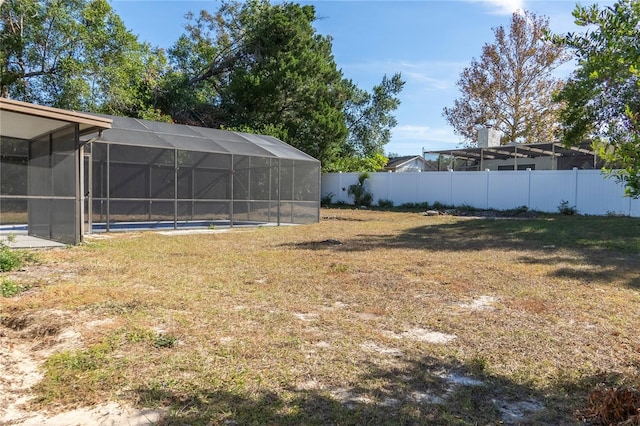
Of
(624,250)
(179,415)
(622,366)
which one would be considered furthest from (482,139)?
(179,415)

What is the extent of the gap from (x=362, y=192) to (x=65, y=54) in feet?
50.4

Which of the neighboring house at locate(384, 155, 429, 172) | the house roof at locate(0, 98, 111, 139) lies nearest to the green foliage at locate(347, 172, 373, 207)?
the neighboring house at locate(384, 155, 429, 172)

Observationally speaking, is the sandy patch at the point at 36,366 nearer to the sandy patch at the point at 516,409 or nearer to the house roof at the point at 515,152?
the sandy patch at the point at 516,409

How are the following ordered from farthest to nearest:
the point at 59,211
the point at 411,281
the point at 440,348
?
1. the point at 59,211
2. the point at 411,281
3. the point at 440,348

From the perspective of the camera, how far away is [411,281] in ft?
18.8

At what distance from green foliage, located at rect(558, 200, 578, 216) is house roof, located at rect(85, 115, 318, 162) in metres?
10.4

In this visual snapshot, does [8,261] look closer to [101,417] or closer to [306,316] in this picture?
[306,316]

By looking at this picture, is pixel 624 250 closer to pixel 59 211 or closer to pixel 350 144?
pixel 59 211

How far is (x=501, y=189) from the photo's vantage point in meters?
19.4

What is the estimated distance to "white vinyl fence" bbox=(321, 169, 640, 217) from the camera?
16.4 m

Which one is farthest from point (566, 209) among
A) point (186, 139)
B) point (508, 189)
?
point (186, 139)

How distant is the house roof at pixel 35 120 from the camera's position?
683 cm

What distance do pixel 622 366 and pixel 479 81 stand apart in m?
31.2

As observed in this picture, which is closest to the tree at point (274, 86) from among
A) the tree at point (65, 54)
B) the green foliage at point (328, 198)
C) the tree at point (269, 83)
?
the tree at point (269, 83)
